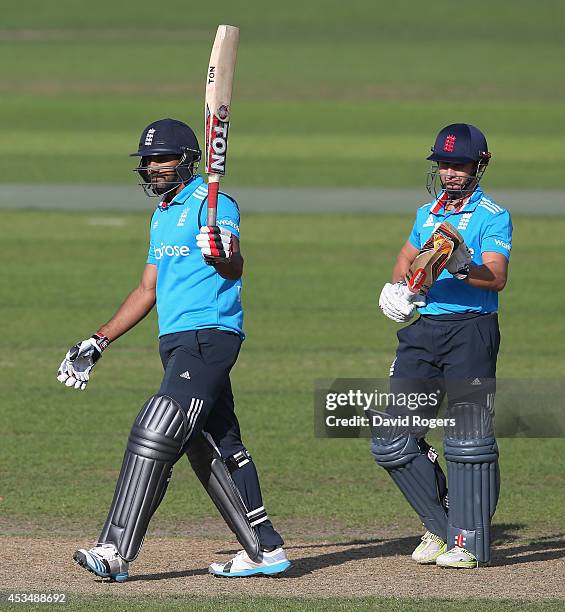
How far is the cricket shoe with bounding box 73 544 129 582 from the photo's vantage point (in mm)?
6547

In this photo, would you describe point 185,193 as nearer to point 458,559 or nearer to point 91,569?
point 91,569

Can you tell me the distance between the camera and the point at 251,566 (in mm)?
6934

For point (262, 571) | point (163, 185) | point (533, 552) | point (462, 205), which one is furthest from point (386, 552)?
point (163, 185)

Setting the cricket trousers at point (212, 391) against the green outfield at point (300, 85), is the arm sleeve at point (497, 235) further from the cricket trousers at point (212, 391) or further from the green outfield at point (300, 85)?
the green outfield at point (300, 85)

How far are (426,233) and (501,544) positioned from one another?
5.56 feet

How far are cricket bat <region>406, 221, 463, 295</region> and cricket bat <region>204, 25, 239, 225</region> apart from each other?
971 mm

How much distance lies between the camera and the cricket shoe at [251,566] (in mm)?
6918

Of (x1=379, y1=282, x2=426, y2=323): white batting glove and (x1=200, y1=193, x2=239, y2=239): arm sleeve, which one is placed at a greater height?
(x1=200, y1=193, x2=239, y2=239): arm sleeve

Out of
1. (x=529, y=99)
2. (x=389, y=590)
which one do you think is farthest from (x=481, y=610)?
(x=529, y=99)

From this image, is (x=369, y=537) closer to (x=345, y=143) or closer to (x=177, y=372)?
(x=177, y=372)

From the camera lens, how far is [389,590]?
261 inches

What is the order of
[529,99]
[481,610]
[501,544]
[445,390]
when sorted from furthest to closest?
[529,99] < [501,544] < [445,390] < [481,610]

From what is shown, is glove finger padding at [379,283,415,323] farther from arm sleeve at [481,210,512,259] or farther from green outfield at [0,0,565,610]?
green outfield at [0,0,565,610]

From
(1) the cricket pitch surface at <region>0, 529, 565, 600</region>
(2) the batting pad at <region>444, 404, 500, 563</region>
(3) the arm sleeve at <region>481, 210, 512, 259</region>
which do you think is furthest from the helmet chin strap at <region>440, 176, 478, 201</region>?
(1) the cricket pitch surface at <region>0, 529, 565, 600</region>
